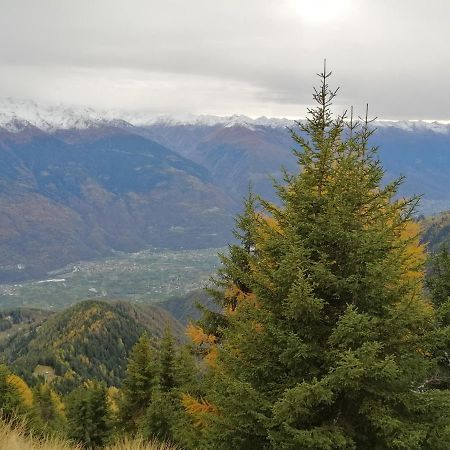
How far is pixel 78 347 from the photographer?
155250mm

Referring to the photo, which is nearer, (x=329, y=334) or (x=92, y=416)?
(x=329, y=334)

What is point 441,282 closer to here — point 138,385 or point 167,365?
point 167,365

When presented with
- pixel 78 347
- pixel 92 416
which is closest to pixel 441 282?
pixel 92 416

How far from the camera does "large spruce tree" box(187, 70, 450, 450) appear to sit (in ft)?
29.1

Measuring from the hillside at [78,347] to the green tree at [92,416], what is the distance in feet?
248

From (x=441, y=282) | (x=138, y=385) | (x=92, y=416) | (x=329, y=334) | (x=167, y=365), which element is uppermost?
(x=329, y=334)

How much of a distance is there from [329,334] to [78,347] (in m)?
157

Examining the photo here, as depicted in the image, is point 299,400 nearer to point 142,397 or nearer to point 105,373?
point 142,397

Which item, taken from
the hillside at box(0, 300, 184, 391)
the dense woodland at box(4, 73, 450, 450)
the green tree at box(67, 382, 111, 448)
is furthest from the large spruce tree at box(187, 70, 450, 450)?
the hillside at box(0, 300, 184, 391)

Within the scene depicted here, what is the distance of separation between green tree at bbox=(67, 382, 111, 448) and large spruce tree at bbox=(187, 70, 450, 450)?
110 feet

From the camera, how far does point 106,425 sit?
4084cm

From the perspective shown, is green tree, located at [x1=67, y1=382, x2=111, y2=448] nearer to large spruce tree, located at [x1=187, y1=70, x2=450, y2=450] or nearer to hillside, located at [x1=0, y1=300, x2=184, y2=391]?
large spruce tree, located at [x1=187, y1=70, x2=450, y2=450]

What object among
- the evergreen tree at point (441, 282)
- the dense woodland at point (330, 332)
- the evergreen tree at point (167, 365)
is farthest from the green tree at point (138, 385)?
the dense woodland at point (330, 332)

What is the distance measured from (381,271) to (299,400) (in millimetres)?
2887
